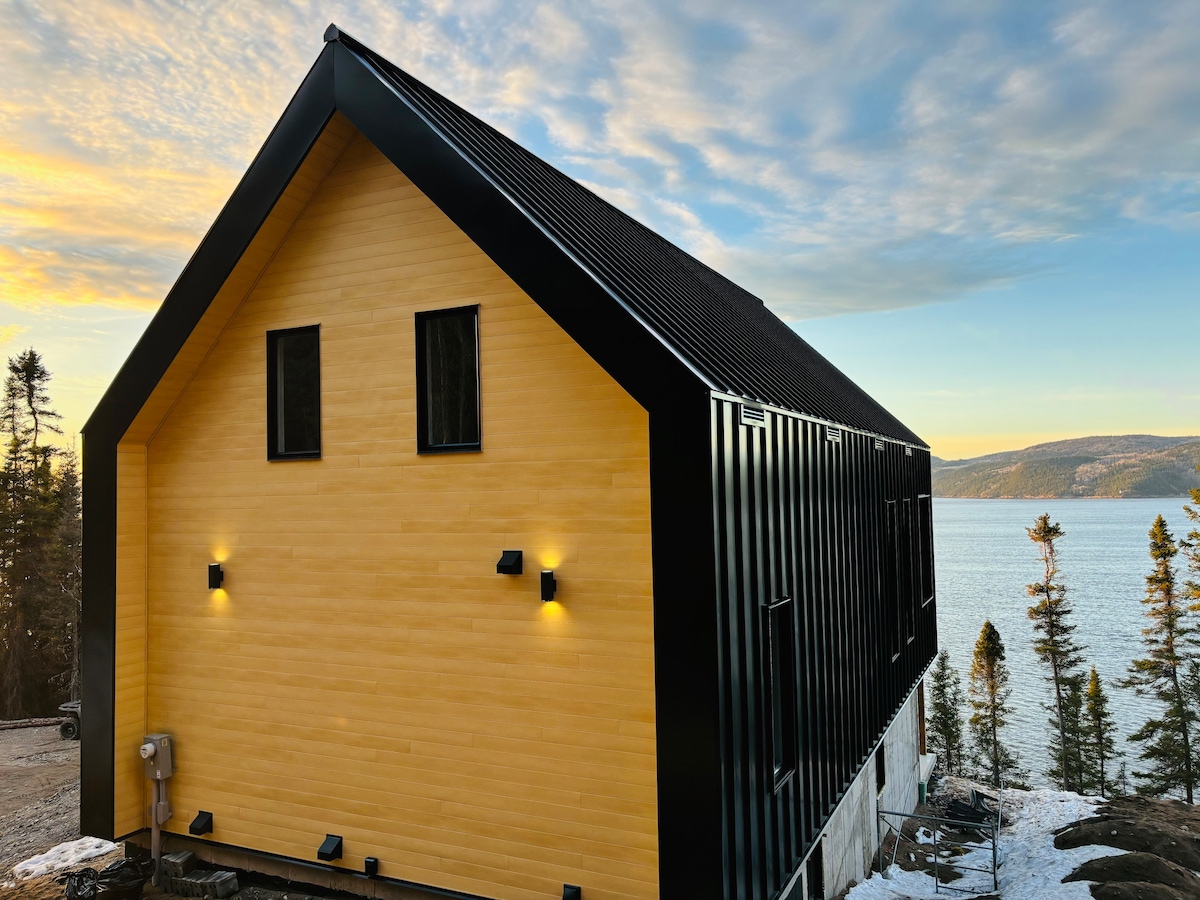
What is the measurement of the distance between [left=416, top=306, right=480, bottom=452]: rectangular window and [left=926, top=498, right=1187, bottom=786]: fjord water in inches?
1413

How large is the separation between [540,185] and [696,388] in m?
3.89

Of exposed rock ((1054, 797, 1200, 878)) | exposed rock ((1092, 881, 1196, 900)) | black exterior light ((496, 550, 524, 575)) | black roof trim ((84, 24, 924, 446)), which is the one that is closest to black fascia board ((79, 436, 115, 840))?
black roof trim ((84, 24, 924, 446))

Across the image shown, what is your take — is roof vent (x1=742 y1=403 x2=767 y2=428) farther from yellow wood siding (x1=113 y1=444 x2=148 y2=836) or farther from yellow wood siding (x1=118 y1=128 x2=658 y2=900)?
yellow wood siding (x1=113 y1=444 x2=148 y2=836)

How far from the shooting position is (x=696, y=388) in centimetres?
496

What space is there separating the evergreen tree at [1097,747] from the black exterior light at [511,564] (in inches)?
1420

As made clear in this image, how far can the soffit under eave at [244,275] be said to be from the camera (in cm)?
698

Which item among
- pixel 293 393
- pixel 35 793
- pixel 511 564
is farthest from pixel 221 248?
pixel 35 793

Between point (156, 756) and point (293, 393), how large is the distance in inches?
159

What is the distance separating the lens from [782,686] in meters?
6.41

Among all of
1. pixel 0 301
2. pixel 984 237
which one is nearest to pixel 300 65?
pixel 0 301

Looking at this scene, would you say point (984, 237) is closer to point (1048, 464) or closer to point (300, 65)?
point (300, 65)

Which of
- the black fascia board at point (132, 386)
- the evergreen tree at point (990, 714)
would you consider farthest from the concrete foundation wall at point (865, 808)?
the evergreen tree at point (990, 714)

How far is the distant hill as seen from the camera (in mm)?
147000

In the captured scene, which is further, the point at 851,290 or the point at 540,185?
the point at 851,290
